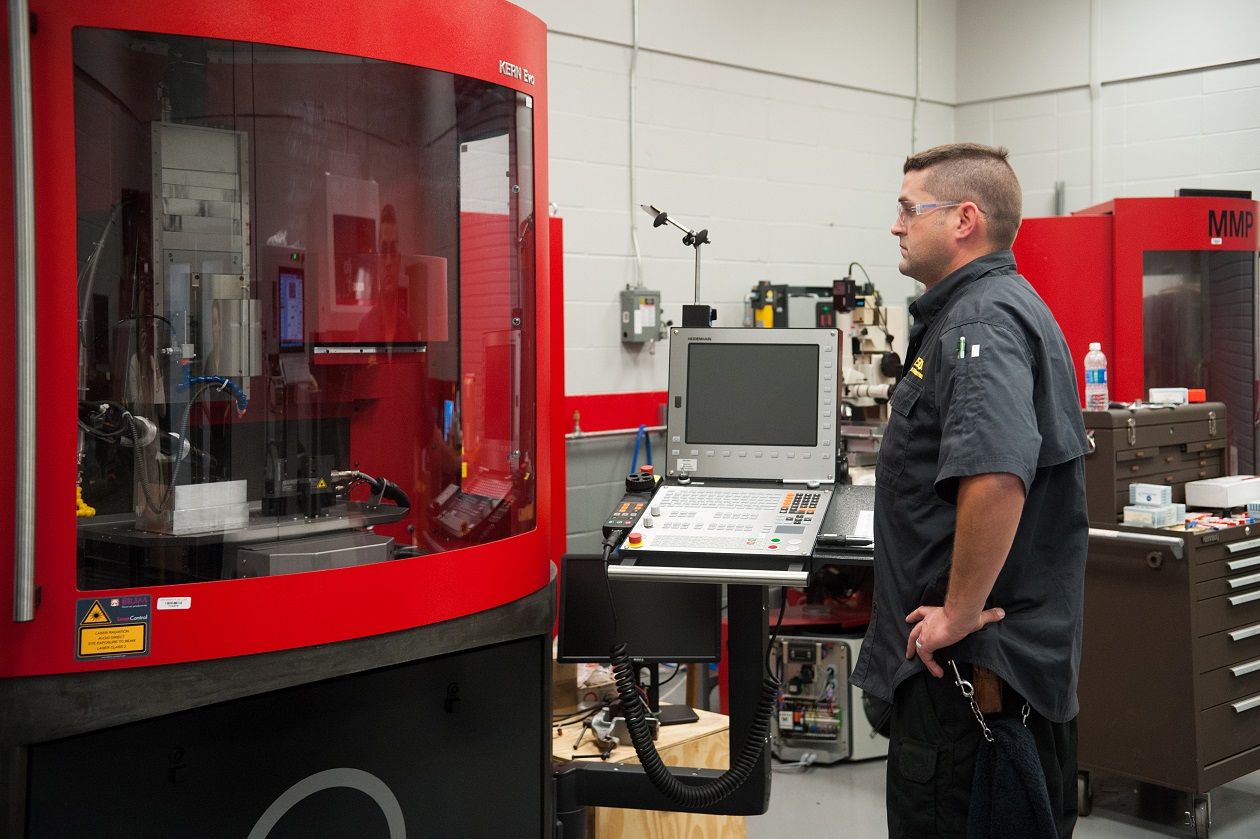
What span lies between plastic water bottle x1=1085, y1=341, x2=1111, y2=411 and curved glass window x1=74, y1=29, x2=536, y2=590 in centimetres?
178

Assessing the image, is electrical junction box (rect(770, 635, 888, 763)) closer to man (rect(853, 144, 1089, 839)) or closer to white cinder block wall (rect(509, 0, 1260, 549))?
white cinder block wall (rect(509, 0, 1260, 549))

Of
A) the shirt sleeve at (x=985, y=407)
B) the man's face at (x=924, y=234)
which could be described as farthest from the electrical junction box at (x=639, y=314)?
the shirt sleeve at (x=985, y=407)

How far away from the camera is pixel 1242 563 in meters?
3.08

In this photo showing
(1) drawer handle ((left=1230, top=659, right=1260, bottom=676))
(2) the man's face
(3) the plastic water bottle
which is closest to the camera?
(2) the man's face

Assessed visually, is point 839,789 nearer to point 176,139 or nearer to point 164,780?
point 164,780

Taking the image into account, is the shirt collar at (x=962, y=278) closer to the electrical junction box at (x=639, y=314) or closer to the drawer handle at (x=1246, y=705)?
the drawer handle at (x=1246, y=705)

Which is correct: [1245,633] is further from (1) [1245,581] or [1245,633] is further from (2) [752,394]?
(2) [752,394]

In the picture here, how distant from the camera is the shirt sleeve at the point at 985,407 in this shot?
1.71 meters

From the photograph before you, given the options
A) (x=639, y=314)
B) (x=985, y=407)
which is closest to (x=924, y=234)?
(x=985, y=407)

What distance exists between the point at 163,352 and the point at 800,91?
447 centimetres

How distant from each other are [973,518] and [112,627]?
4.49ft

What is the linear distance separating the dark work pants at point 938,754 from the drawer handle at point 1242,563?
145 centimetres

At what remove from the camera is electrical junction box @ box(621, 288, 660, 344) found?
16.1 feet

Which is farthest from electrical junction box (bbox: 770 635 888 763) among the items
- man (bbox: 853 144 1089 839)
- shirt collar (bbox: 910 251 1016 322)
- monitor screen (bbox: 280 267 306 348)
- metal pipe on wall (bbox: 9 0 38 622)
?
metal pipe on wall (bbox: 9 0 38 622)
